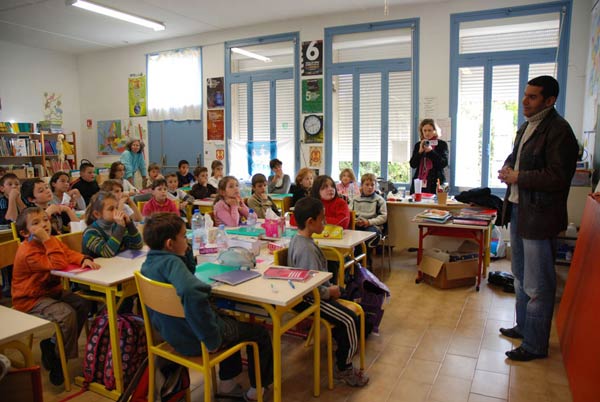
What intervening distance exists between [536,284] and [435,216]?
1788mm

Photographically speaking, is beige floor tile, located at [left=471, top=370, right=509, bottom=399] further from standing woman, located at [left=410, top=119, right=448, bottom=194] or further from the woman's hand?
standing woman, located at [left=410, top=119, right=448, bottom=194]

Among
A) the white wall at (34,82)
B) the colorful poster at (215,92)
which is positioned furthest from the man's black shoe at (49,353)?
the white wall at (34,82)

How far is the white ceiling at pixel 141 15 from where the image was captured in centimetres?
653

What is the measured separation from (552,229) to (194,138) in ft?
22.5

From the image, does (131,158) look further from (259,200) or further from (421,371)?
(421,371)

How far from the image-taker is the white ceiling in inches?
257

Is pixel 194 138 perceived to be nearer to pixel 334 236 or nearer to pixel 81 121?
pixel 81 121

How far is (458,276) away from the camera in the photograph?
4.50m

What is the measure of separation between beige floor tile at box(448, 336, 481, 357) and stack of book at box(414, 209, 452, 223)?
1464 millimetres


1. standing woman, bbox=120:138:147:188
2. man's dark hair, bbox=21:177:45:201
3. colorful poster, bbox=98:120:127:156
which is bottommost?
man's dark hair, bbox=21:177:45:201

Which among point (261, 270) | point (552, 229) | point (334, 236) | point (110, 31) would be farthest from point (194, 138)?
point (552, 229)

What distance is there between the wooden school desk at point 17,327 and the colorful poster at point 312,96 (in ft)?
19.3

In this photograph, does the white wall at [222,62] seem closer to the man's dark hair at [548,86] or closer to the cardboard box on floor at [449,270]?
the cardboard box on floor at [449,270]

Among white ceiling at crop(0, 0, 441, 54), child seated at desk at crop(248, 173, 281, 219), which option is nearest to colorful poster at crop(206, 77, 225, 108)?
white ceiling at crop(0, 0, 441, 54)
